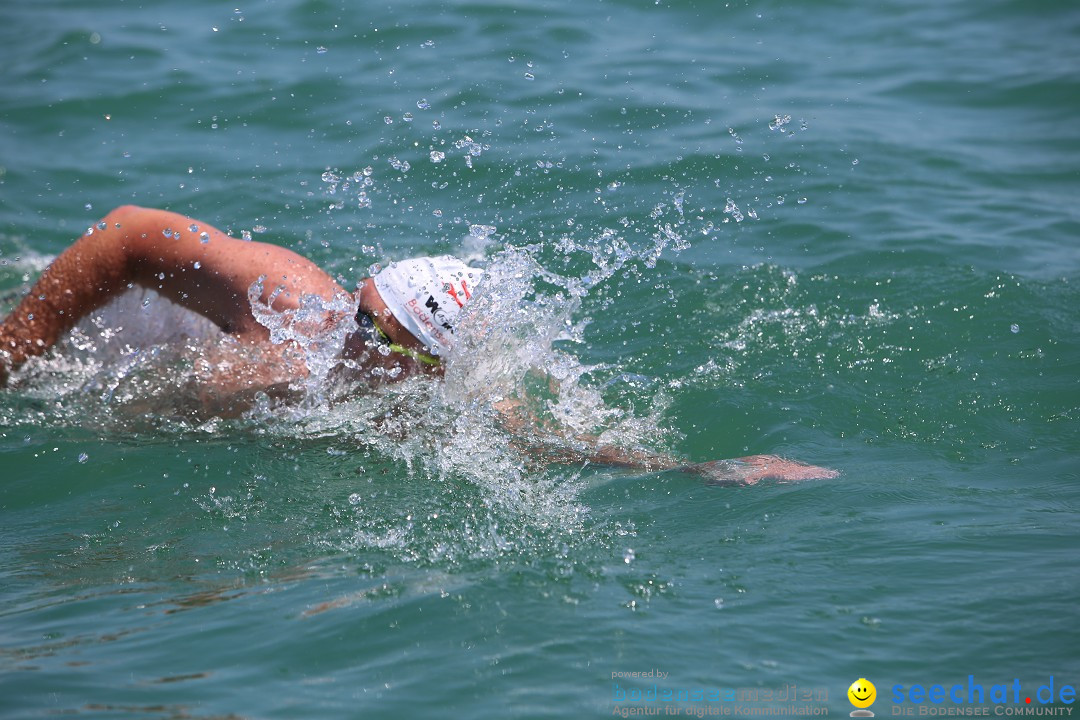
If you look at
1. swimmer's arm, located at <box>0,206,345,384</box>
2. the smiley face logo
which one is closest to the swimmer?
swimmer's arm, located at <box>0,206,345,384</box>

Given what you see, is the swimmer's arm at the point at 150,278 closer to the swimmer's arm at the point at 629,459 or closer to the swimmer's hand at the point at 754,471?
the swimmer's arm at the point at 629,459

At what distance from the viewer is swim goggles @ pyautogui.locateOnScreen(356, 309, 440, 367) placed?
5188 mm

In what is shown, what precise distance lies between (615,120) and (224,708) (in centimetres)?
693

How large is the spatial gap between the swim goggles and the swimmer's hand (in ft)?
4.13

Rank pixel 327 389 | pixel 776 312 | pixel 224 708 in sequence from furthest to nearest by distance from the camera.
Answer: pixel 776 312
pixel 327 389
pixel 224 708

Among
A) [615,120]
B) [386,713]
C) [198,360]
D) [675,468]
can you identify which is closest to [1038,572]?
[675,468]

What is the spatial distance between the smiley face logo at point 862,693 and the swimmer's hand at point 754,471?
4.82 feet

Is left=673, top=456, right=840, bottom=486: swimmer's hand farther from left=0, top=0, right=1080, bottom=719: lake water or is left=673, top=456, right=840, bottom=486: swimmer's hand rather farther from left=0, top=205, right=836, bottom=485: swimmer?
left=0, top=0, right=1080, bottom=719: lake water

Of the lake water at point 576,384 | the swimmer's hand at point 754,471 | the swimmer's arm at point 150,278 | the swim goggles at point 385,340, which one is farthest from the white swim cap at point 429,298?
the swimmer's hand at point 754,471

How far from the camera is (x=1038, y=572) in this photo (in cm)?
437

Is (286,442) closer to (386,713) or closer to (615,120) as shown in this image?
(386,713)

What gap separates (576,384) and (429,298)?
118 centimetres

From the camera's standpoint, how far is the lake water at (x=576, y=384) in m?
3.91

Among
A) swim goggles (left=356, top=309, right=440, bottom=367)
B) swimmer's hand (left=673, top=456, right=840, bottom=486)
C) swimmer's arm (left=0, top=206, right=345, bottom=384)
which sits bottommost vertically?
swimmer's hand (left=673, top=456, right=840, bottom=486)
